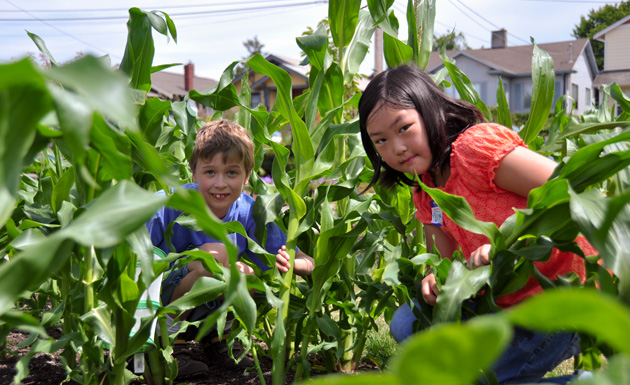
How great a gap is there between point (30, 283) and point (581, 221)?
0.86m

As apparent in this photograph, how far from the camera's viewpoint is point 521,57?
3462cm

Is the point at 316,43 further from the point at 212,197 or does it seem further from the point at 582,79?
the point at 582,79

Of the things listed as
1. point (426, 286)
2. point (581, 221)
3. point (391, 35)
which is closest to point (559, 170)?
Result: point (581, 221)

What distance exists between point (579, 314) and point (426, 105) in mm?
1582

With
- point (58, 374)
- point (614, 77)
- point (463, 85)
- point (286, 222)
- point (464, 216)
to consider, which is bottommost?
point (58, 374)

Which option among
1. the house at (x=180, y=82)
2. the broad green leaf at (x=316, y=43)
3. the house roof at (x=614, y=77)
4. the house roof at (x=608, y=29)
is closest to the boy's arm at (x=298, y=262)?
the broad green leaf at (x=316, y=43)

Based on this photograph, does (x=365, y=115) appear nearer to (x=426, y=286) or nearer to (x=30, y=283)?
(x=426, y=286)

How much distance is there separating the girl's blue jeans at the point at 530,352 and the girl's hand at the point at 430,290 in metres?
0.23

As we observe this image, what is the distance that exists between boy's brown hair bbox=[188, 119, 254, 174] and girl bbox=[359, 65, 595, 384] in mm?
523

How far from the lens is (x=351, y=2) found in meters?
2.18

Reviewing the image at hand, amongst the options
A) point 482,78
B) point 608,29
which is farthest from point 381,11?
point 608,29

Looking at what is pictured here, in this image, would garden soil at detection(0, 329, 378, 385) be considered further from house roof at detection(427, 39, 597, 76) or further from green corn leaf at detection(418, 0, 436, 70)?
house roof at detection(427, 39, 597, 76)

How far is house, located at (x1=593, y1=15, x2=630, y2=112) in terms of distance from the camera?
33.2m

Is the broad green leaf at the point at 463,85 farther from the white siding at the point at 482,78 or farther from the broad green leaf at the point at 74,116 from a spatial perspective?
the white siding at the point at 482,78
